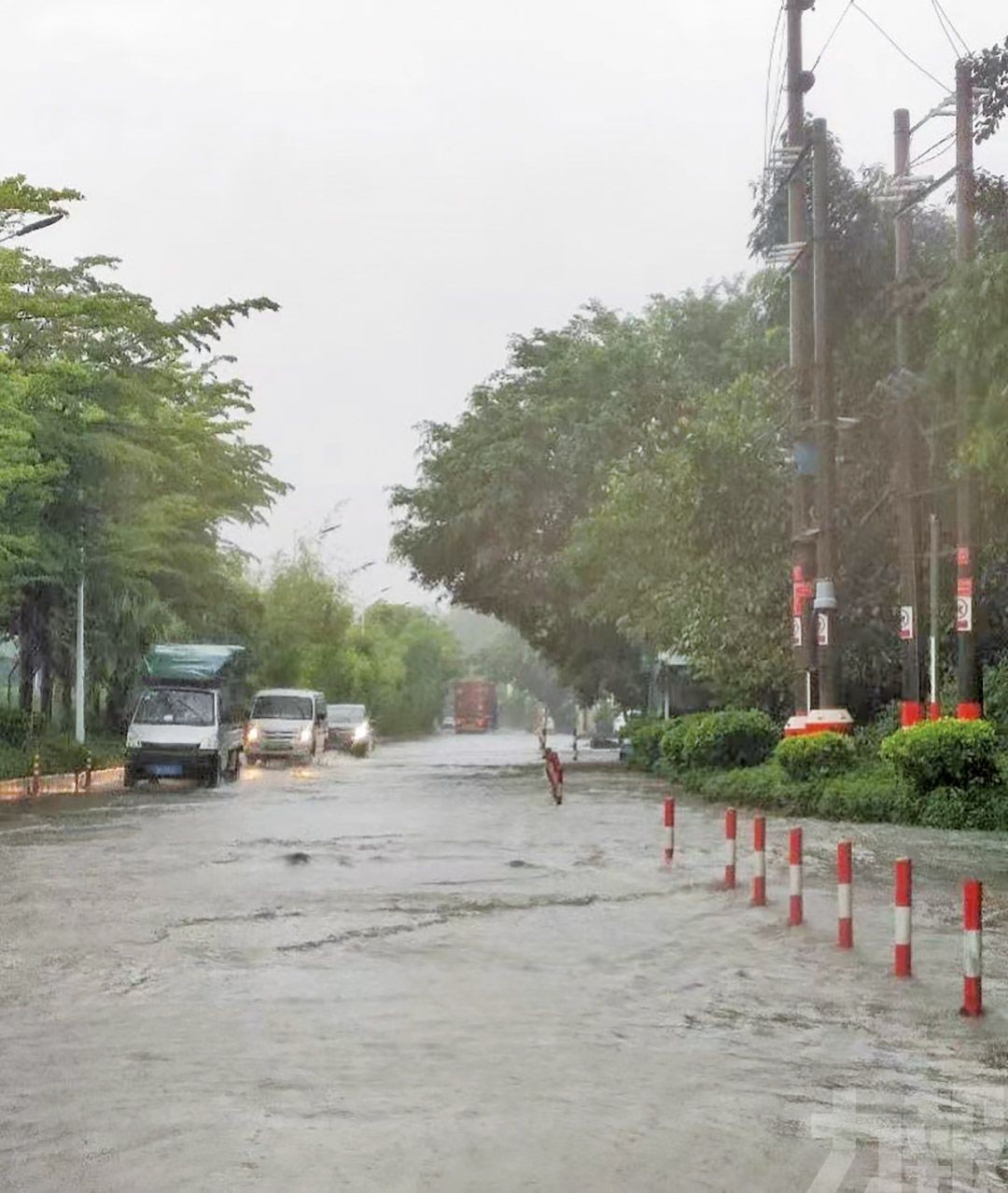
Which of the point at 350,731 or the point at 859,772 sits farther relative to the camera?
the point at 350,731

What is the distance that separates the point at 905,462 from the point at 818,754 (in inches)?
176

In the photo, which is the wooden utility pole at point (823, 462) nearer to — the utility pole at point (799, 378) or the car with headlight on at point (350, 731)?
the utility pole at point (799, 378)

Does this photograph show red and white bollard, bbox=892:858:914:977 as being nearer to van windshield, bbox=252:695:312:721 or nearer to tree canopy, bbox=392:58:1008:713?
tree canopy, bbox=392:58:1008:713

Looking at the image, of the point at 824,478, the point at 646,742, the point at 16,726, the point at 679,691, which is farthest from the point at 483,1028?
the point at 679,691

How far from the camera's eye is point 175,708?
127ft

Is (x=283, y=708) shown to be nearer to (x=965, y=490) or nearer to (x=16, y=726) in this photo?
(x=16, y=726)

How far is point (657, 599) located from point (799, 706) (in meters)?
12.5

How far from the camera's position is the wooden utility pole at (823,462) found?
2777 cm

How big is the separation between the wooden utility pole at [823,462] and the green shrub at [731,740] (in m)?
5.76

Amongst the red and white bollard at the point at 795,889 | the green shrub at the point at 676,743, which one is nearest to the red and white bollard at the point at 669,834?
the red and white bollard at the point at 795,889

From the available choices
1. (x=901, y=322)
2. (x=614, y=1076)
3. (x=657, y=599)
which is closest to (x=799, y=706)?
(x=901, y=322)

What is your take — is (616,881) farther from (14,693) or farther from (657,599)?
(14,693)

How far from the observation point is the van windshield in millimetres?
51375

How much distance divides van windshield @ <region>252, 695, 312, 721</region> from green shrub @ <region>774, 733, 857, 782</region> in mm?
24736
